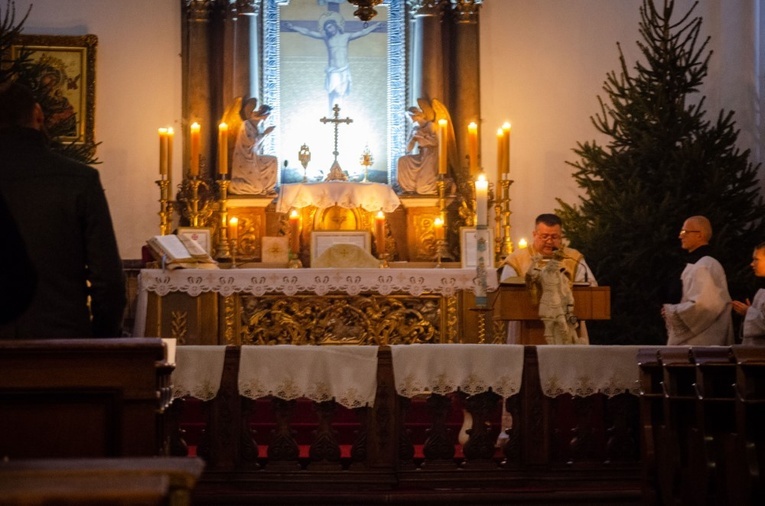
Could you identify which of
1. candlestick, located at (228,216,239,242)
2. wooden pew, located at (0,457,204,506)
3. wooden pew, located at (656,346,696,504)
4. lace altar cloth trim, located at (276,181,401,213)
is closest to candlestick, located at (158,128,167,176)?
candlestick, located at (228,216,239,242)

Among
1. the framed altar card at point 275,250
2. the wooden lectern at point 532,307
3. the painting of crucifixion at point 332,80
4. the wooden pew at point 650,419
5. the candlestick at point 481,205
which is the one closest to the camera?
the wooden pew at point 650,419

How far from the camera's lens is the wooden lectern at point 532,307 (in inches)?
329

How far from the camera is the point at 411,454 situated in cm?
760

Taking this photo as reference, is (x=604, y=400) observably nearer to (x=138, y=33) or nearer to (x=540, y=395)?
(x=540, y=395)

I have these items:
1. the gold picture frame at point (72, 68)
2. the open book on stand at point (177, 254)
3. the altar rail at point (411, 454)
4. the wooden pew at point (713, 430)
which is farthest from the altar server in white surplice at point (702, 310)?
the gold picture frame at point (72, 68)

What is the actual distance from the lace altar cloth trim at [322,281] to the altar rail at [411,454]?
324 centimetres

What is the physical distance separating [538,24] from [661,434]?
8898mm

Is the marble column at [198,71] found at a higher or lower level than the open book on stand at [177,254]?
higher

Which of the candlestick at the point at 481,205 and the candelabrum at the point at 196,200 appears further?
the candelabrum at the point at 196,200

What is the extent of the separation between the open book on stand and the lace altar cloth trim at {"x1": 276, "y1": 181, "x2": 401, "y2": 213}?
5.92 feet

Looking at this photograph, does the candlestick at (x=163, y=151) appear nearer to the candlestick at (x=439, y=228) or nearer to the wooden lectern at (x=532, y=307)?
the candlestick at (x=439, y=228)

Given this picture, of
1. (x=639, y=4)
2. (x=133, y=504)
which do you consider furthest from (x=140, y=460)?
(x=639, y=4)

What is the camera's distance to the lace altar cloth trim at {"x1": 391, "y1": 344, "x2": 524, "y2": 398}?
754cm

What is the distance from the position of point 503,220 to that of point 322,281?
106 inches
